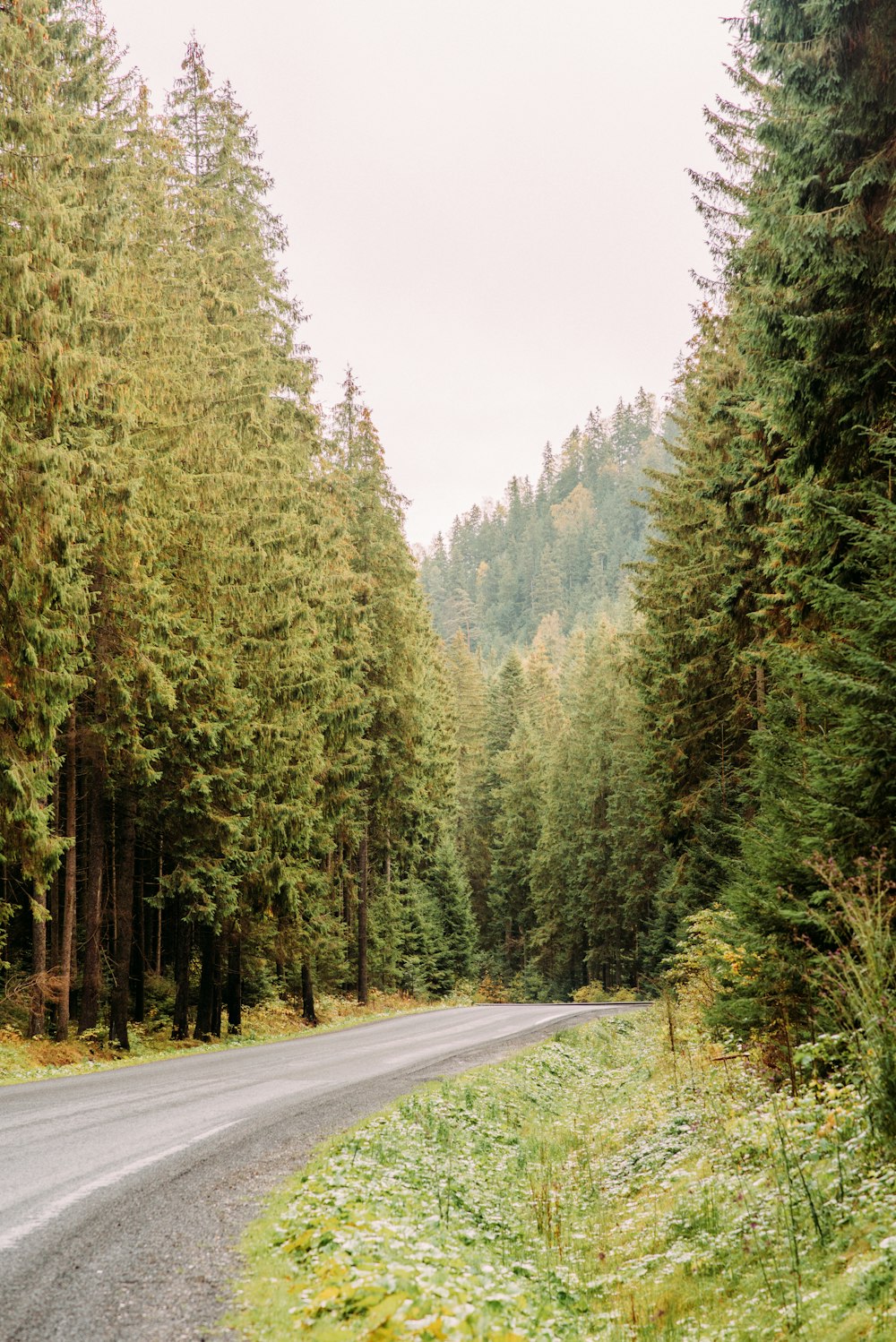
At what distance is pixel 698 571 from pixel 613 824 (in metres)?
28.1

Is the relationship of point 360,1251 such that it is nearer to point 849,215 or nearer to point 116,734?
point 849,215

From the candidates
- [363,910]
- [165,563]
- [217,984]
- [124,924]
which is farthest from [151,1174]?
[363,910]

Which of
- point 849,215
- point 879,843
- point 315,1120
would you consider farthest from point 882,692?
point 315,1120

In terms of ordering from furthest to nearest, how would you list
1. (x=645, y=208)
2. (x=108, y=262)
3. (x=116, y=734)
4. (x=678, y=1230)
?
(x=645, y=208) < (x=116, y=734) < (x=108, y=262) < (x=678, y=1230)

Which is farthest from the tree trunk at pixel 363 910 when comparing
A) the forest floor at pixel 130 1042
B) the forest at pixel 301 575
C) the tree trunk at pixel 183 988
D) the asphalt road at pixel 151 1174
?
the asphalt road at pixel 151 1174

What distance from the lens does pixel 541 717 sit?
6912 cm

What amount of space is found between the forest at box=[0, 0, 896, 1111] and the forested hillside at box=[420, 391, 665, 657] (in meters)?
94.9

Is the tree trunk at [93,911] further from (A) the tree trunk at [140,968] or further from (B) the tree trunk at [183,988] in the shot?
(A) the tree trunk at [140,968]

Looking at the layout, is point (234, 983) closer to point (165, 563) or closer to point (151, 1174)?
point (165, 563)

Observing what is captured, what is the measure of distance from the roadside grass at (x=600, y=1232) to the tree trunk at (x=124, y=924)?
8978 millimetres

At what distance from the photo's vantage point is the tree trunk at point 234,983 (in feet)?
71.3

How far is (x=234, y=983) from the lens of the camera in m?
22.4

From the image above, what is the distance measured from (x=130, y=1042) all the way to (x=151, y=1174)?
466 inches

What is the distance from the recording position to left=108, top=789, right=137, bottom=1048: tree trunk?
16.6m
